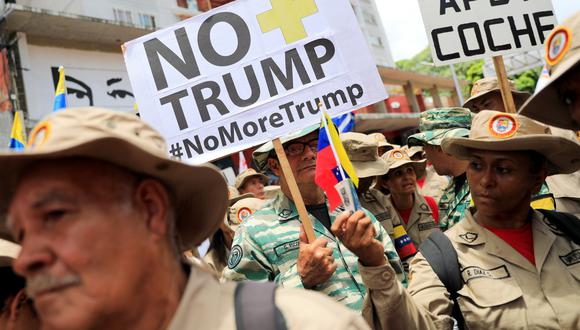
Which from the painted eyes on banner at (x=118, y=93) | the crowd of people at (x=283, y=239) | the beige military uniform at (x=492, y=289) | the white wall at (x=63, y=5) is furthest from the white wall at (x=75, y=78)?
the beige military uniform at (x=492, y=289)

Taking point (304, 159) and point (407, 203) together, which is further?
point (407, 203)

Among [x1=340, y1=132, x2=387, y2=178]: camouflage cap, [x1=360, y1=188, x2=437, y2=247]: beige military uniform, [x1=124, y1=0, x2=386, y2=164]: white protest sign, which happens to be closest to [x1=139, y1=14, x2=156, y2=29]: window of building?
[x1=340, y1=132, x2=387, y2=178]: camouflage cap

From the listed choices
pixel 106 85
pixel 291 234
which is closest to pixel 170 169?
pixel 291 234

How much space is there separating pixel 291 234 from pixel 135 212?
5.69 ft

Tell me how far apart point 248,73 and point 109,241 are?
2.16 metres

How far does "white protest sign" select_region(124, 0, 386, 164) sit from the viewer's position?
10.8 ft

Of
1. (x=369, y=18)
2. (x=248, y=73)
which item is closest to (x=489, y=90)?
(x=248, y=73)

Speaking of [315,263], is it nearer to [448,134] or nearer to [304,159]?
[304,159]

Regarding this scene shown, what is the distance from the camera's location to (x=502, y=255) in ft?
8.15

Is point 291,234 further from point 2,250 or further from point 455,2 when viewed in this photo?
point 455,2

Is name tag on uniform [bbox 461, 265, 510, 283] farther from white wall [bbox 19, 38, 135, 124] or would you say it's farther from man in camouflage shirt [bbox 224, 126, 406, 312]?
white wall [bbox 19, 38, 135, 124]

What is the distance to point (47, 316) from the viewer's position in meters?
1.32

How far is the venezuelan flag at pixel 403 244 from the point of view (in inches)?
163

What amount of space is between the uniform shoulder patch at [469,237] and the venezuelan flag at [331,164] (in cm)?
56
